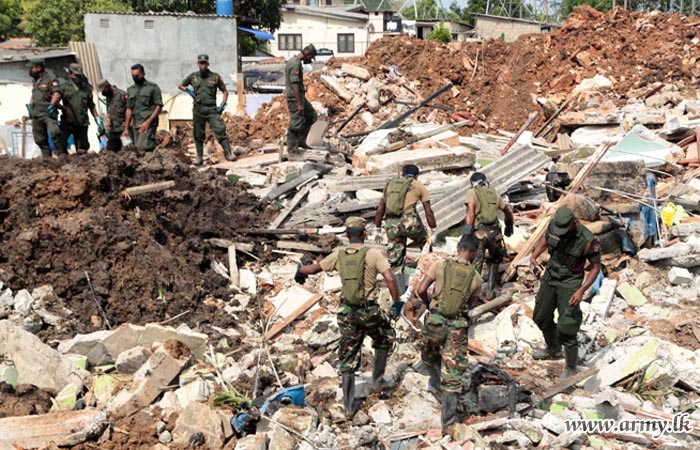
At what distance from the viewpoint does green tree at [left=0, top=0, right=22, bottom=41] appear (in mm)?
44894

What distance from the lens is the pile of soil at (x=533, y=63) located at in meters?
18.1

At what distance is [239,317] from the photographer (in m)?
8.02

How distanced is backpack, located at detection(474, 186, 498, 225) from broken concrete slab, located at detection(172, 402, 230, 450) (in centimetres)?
342

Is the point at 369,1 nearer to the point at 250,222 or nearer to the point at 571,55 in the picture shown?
the point at 571,55

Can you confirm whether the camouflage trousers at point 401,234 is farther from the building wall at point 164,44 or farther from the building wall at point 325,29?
the building wall at point 325,29

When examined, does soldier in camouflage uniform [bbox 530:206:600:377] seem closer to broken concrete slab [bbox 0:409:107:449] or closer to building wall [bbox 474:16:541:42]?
broken concrete slab [bbox 0:409:107:449]

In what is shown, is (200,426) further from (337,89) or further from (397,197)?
(337,89)

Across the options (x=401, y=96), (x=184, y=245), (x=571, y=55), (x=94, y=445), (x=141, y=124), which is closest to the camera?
(x=94, y=445)

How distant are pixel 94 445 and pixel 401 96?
14375mm

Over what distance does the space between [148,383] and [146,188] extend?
11.1 feet

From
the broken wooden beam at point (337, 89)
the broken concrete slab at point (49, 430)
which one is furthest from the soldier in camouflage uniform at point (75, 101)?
the broken wooden beam at point (337, 89)

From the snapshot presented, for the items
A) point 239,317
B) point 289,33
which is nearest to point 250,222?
point 239,317

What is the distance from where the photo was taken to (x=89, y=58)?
2152 centimetres

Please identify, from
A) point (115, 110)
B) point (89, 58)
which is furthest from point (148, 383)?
point (89, 58)
